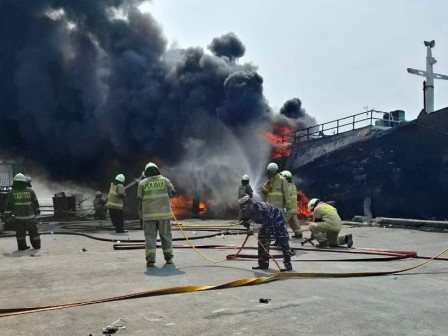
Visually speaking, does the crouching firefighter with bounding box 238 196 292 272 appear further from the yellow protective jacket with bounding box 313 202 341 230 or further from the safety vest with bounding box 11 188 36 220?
the safety vest with bounding box 11 188 36 220

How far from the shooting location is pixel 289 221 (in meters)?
11.9

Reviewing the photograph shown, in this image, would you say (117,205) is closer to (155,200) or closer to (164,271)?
(155,200)

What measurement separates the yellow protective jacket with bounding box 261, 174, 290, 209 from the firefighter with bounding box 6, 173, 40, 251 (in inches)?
221

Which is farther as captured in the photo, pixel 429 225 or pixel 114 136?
pixel 114 136

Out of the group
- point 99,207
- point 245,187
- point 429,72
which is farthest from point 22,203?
point 429,72

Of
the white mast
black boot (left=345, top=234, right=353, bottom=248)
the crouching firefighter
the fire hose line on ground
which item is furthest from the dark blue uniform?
the white mast

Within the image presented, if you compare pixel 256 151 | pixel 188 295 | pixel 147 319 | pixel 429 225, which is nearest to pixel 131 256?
pixel 188 295

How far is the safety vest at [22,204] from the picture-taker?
9820 millimetres

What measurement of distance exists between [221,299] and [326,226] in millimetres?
5719

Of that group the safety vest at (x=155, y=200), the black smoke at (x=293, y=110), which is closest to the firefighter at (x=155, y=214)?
the safety vest at (x=155, y=200)

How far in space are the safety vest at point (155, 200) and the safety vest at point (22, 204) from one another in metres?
4.06

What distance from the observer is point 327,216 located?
9.72 metres

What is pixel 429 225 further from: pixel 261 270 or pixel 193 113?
pixel 193 113

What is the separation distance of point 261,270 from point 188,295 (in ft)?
6.64
